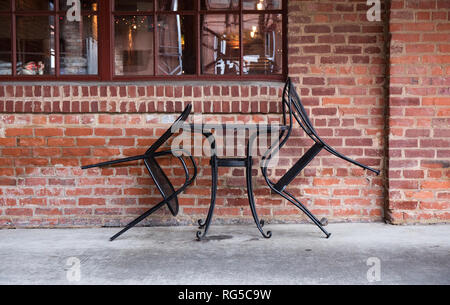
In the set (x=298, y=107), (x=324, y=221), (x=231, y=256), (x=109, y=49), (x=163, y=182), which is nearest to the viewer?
(x=231, y=256)

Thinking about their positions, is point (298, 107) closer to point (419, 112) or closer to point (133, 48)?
point (419, 112)

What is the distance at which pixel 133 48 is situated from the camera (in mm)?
3941

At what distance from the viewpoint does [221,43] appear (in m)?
3.91

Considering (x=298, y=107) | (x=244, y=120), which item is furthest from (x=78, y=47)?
(x=298, y=107)

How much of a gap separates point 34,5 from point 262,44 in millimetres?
2042

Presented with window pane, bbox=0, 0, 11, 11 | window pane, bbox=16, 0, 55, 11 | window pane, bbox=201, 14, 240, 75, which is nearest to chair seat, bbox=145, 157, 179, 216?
window pane, bbox=201, 14, 240, 75

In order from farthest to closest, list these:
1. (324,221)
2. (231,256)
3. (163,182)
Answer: (324,221)
(163,182)
(231,256)

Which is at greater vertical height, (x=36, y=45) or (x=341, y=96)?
(x=36, y=45)

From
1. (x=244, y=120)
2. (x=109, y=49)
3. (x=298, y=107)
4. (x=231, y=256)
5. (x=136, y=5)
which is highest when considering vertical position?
(x=136, y=5)

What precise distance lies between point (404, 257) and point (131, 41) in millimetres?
2807

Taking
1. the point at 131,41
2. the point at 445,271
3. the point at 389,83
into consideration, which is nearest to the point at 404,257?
the point at 445,271

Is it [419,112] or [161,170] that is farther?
[419,112]

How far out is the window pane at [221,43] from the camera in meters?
3.90

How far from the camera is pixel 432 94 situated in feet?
12.3
